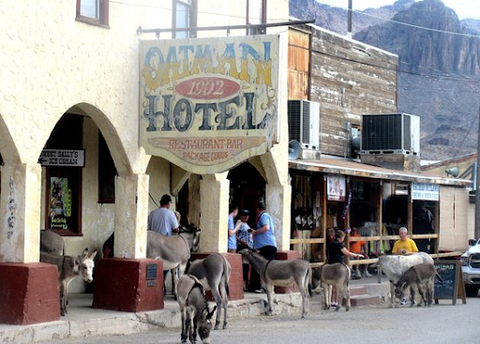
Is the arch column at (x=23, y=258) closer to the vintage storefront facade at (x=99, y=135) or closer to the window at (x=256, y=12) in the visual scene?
the vintage storefront facade at (x=99, y=135)

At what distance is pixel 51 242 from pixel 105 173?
9.29 ft

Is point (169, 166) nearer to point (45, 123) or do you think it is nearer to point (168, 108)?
point (168, 108)

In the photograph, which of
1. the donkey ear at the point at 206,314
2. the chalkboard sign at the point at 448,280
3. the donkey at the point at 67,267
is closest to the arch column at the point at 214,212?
the donkey at the point at 67,267

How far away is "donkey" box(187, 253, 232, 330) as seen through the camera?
57.7 feet

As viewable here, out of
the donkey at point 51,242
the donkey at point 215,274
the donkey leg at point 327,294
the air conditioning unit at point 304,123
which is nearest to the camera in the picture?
the donkey at point 51,242

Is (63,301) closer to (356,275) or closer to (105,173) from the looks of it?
(105,173)

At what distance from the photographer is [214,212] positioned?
1920 centimetres

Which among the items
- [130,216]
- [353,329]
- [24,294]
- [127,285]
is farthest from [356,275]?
[24,294]

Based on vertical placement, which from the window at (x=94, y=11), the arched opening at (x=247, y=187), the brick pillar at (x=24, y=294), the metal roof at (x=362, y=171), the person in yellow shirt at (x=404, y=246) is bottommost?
the brick pillar at (x=24, y=294)

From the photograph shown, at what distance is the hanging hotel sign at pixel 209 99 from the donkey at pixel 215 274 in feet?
5.99

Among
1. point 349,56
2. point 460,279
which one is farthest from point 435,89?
point 460,279

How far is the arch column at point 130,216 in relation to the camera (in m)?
17.2

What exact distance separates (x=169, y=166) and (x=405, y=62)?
88.3 meters

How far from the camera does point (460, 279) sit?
23625mm
